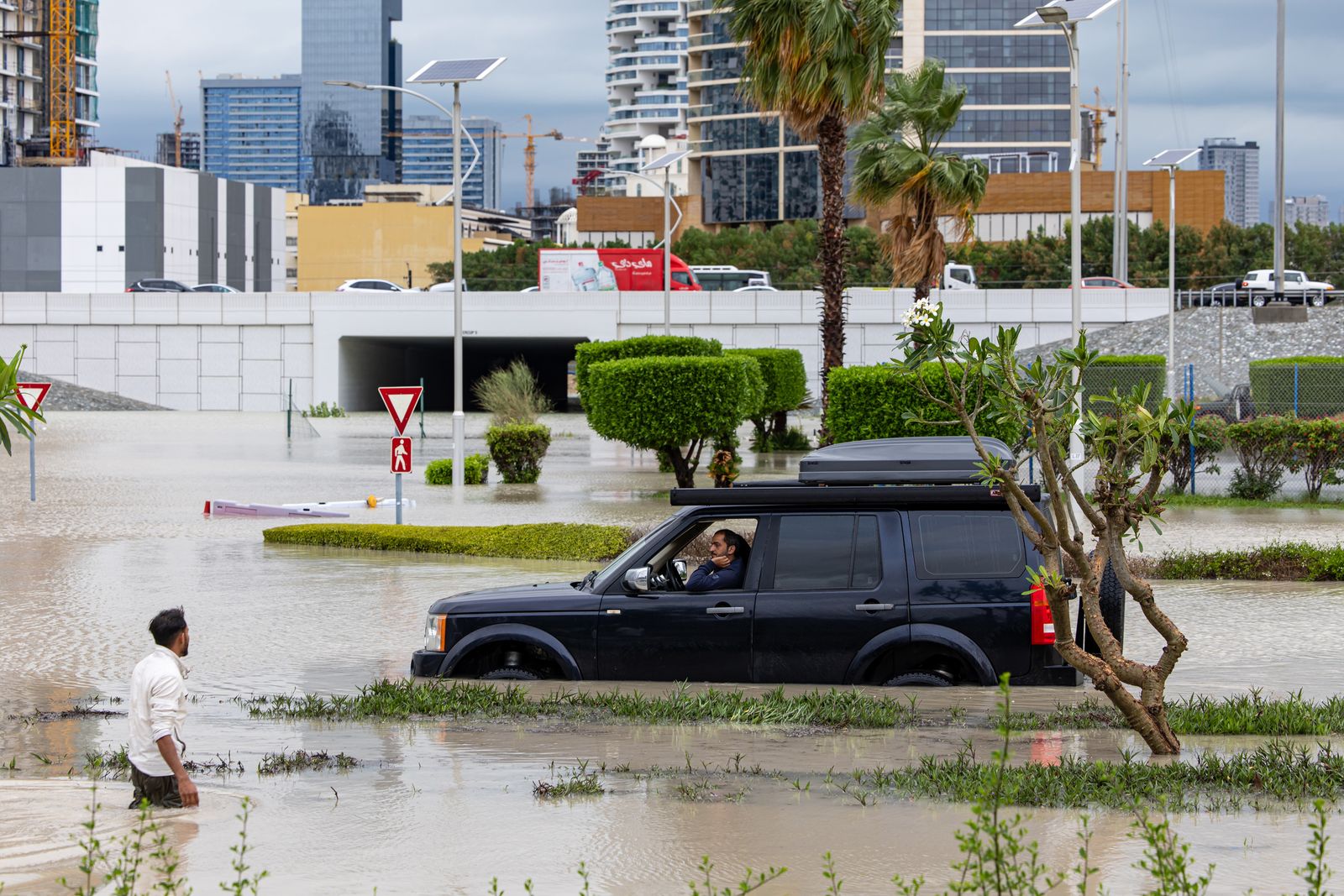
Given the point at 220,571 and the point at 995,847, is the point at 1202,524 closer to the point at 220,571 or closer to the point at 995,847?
the point at 220,571

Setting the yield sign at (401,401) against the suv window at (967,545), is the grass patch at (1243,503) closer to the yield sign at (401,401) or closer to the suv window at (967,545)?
the yield sign at (401,401)

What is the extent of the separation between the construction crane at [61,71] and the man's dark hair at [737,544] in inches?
5527

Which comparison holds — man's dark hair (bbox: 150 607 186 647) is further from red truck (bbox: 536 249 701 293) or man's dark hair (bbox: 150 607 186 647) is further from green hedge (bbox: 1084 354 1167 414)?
red truck (bbox: 536 249 701 293)

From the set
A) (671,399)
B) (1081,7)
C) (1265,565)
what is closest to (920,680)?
(1265,565)

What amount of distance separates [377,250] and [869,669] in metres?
117

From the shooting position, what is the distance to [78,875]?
599cm

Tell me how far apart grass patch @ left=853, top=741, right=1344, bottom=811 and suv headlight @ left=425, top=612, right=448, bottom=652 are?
10.8 feet

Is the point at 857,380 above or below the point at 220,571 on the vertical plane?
above

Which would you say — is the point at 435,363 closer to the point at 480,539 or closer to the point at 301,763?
the point at 480,539

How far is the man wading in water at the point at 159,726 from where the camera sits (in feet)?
22.6

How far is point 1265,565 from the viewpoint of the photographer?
1734 centimetres

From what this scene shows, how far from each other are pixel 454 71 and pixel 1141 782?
27.2 m

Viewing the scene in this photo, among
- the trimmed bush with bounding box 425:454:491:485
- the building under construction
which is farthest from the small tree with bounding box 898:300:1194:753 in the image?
the building under construction

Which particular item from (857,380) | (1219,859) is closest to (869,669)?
(1219,859)
